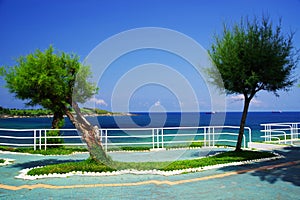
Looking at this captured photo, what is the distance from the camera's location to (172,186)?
21.7ft

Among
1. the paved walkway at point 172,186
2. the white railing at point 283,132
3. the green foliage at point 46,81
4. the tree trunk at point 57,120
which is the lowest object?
the paved walkway at point 172,186

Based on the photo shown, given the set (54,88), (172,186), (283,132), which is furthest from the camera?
(283,132)

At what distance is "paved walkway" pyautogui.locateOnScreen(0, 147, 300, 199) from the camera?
5.88 m

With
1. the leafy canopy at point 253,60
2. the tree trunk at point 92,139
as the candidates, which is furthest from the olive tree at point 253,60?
the tree trunk at point 92,139

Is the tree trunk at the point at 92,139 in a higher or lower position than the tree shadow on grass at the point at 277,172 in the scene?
higher

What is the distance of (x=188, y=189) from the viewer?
20.8 ft

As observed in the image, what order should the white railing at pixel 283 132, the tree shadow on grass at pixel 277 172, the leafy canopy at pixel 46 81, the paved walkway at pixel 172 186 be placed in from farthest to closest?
the white railing at pixel 283 132 → the leafy canopy at pixel 46 81 → the tree shadow on grass at pixel 277 172 → the paved walkway at pixel 172 186

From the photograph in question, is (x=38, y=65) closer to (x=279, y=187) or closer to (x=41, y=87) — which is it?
(x=41, y=87)

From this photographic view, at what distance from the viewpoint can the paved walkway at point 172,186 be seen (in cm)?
588

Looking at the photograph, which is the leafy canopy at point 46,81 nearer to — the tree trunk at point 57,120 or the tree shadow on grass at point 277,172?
the tree shadow on grass at point 277,172

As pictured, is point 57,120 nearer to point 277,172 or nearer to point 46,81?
point 46,81

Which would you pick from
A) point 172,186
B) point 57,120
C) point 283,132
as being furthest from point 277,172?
point 57,120

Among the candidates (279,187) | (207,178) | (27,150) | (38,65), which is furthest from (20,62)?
(279,187)

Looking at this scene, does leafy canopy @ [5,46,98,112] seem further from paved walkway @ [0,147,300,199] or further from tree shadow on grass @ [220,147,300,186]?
tree shadow on grass @ [220,147,300,186]
